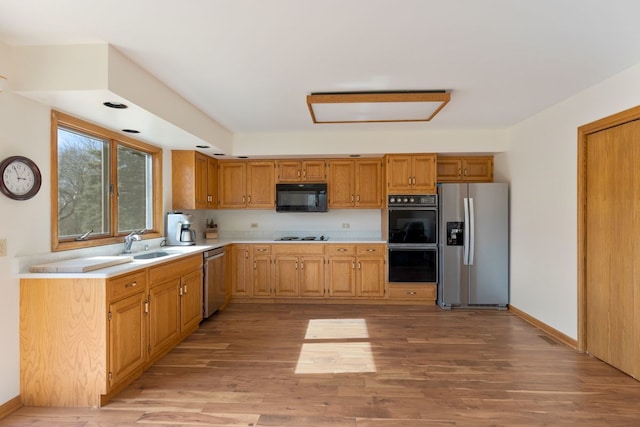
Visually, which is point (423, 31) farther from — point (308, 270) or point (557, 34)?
point (308, 270)

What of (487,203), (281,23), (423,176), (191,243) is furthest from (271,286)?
(281,23)

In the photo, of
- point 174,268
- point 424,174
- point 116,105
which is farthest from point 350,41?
point 424,174

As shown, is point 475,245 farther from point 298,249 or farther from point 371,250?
point 298,249

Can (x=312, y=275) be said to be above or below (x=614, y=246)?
below

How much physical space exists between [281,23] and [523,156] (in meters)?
3.40

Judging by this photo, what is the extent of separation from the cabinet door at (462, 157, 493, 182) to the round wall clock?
15.5 feet

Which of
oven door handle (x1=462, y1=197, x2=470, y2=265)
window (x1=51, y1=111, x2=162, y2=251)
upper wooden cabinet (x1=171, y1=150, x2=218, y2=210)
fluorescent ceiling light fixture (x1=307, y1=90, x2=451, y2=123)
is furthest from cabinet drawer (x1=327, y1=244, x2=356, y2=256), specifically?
window (x1=51, y1=111, x2=162, y2=251)

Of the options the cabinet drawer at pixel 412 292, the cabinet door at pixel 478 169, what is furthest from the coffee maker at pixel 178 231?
the cabinet door at pixel 478 169

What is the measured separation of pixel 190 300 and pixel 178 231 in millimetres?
957

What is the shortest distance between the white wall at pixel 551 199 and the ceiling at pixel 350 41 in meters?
0.21

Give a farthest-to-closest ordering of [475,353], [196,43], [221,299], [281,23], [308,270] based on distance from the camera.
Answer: [308,270] → [221,299] → [475,353] → [196,43] → [281,23]

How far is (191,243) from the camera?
4.12m

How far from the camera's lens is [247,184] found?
16.6 feet

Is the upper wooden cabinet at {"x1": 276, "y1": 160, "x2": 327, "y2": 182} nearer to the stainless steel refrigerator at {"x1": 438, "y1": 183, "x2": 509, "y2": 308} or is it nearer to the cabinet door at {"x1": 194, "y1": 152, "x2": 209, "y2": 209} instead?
the cabinet door at {"x1": 194, "y1": 152, "x2": 209, "y2": 209}
